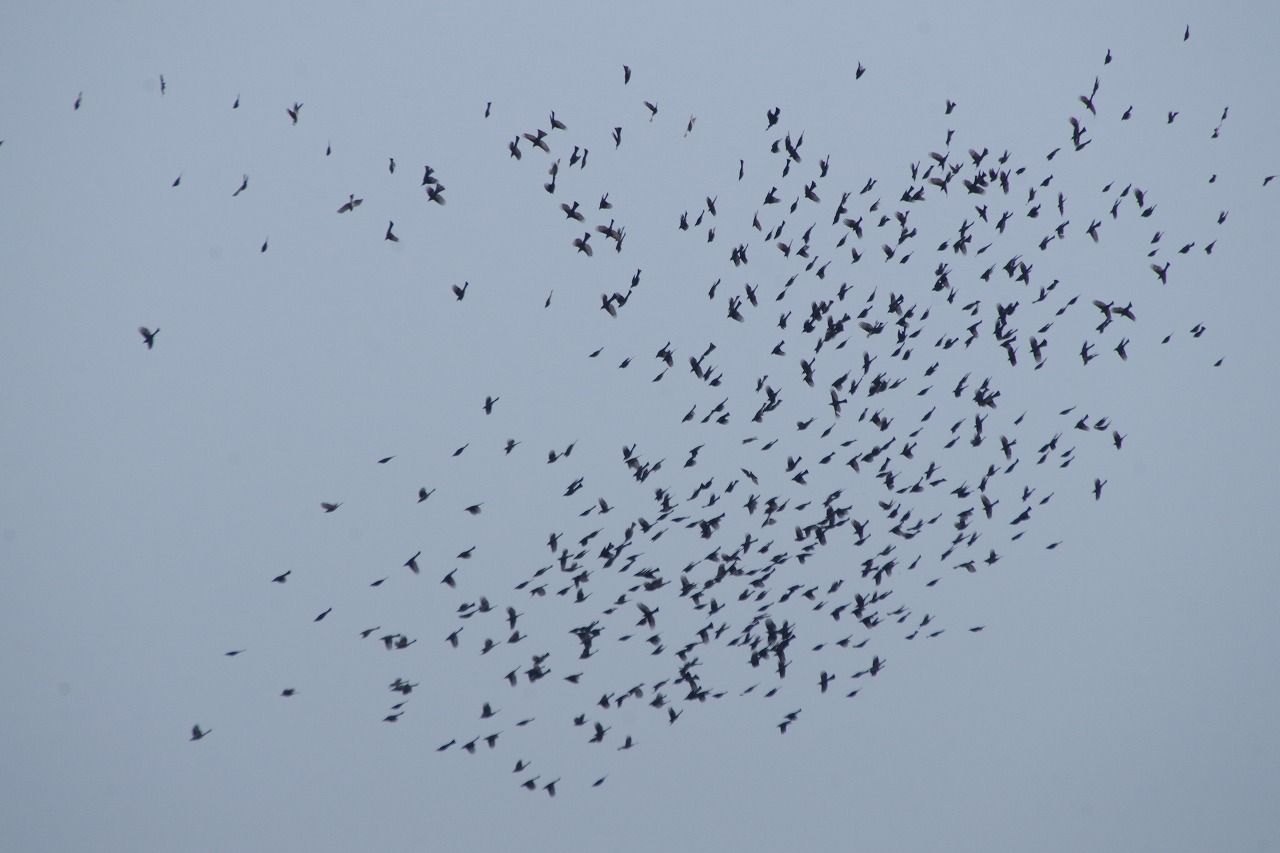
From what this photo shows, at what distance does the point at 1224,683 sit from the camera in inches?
6447

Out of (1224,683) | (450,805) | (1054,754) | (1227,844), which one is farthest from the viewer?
(1224,683)

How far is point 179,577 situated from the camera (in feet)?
627

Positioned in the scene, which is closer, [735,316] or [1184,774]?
[735,316]

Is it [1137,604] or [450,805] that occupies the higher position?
[1137,604]

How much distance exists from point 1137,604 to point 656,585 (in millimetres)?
168694

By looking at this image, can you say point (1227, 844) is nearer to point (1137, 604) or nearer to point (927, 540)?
point (927, 540)

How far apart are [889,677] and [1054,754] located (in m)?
19.1

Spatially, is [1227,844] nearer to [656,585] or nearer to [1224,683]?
[1224,683]

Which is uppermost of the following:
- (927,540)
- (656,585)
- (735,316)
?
(927,540)

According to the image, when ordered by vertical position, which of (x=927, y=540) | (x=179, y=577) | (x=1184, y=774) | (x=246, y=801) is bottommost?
(x=1184, y=774)

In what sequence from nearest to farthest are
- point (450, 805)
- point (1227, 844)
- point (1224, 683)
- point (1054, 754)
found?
point (450, 805)
point (1227, 844)
point (1054, 754)
point (1224, 683)

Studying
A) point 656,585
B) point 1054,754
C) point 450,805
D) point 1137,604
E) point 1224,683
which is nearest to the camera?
point 656,585

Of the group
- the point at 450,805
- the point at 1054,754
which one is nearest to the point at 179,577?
the point at 450,805

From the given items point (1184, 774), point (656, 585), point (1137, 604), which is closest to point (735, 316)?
point (656, 585)
